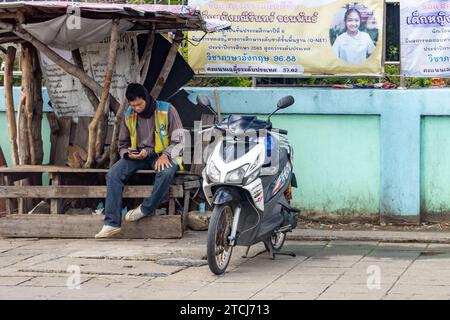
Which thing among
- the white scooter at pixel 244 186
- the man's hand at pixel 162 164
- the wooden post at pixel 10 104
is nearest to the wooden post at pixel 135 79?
the man's hand at pixel 162 164

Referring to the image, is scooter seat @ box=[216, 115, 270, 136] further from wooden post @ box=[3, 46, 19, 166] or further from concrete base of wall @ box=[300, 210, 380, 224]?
wooden post @ box=[3, 46, 19, 166]

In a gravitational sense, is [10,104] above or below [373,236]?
above

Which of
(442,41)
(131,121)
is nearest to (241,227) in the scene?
(131,121)

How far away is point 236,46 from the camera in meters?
10.4

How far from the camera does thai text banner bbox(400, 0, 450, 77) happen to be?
32.4 feet

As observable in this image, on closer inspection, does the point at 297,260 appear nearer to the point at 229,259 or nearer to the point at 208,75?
the point at 229,259

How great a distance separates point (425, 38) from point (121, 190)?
3.63m

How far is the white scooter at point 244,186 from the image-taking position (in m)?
7.59

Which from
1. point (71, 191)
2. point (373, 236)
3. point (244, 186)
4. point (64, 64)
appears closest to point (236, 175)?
point (244, 186)

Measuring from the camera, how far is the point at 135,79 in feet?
33.3

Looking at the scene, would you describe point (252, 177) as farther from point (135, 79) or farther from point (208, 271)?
point (135, 79)

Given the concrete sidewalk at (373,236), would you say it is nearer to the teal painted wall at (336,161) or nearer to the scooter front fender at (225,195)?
the teal painted wall at (336,161)
